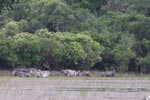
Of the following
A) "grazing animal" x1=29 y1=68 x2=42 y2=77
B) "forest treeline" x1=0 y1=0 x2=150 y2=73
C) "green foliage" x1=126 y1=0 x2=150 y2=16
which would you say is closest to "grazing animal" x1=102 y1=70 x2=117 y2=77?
"forest treeline" x1=0 y1=0 x2=150 y2=73

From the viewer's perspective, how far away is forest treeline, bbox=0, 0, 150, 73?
145 ft

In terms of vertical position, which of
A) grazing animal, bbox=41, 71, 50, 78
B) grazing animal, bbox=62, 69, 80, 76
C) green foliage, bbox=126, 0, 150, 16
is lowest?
grazing animal, bbox=62, 69, 80, 76

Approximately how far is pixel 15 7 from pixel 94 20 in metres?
6.80

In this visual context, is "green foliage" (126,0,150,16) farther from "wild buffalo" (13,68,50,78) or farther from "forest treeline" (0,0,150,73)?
"wild buffalo" (13,68,50,78)

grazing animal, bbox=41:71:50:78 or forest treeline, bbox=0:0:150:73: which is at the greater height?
forest treeline, bbox=0:0:150:73

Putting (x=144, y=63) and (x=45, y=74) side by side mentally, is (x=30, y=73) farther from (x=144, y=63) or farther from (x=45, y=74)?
(x=144, y=63)

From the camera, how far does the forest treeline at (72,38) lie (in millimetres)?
44188

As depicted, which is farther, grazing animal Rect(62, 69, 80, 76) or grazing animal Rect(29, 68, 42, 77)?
grazing animal Rect(62, 69, 80, 76)

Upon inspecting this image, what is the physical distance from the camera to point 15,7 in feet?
166

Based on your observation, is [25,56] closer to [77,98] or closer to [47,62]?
[47,62]

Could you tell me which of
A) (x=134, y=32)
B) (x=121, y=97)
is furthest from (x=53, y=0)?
(x=121, y=97)

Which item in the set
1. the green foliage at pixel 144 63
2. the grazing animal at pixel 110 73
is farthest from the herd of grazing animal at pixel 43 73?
the green foliage at pixel 144 63

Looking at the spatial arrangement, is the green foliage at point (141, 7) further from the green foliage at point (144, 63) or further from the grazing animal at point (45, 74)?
the grazing animal at point (45, 74)

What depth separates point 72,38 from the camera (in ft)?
148
